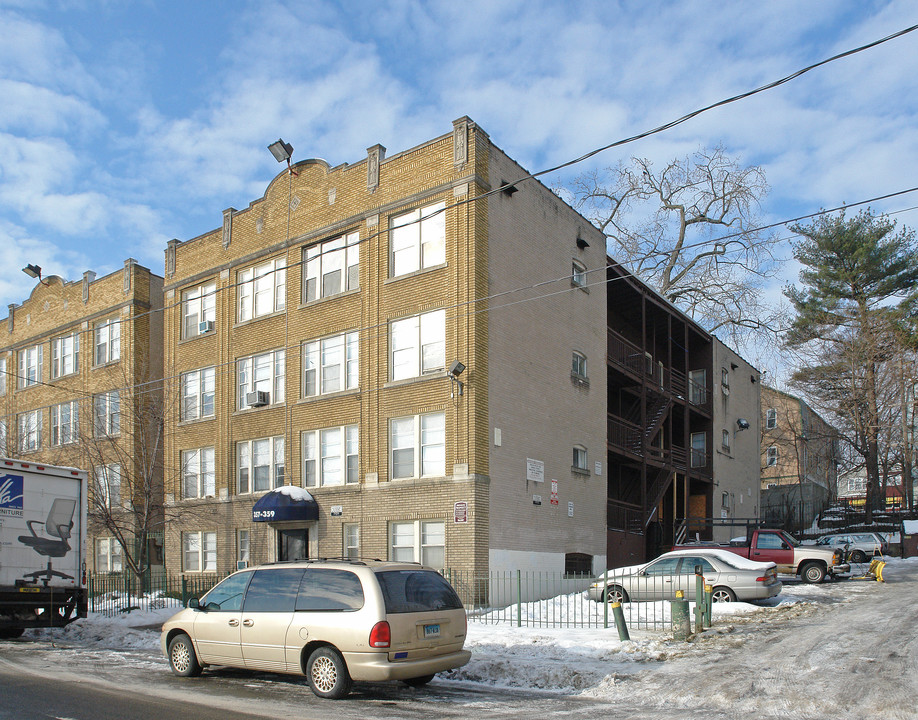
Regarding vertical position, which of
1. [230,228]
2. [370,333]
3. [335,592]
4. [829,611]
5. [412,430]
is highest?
[230,228]

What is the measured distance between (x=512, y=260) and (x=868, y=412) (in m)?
31.9

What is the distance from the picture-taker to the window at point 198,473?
2770 cm

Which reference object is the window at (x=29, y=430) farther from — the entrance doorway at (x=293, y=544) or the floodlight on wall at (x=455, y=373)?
the floodlight on wall at (x=455, y=373)

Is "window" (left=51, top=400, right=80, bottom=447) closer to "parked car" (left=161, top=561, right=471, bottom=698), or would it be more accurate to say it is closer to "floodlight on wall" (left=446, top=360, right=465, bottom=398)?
"floodlight on wall" (left=446, top=360, right=465, bottom=398)

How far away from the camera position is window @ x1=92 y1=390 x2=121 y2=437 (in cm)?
→ 3088

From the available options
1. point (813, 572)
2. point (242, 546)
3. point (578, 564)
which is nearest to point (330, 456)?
point (242, 546)

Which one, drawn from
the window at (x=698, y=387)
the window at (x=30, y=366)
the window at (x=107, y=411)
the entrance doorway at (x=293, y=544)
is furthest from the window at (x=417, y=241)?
the window at (x=30, y=366)

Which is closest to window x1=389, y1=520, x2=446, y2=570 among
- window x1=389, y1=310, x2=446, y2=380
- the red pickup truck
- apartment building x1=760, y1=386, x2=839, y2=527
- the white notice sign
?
the white notice sign

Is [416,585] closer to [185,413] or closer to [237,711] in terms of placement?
[237,711]

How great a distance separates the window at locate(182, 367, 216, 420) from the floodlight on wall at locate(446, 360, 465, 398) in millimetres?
10184

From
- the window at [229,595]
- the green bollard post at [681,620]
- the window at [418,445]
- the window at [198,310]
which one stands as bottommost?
the green bollard post at [681,620]

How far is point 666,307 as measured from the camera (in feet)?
106

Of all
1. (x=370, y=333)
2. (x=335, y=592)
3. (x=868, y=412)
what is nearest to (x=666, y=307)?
(x=370, y=333)

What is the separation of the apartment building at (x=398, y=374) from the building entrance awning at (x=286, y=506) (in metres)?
0.07
